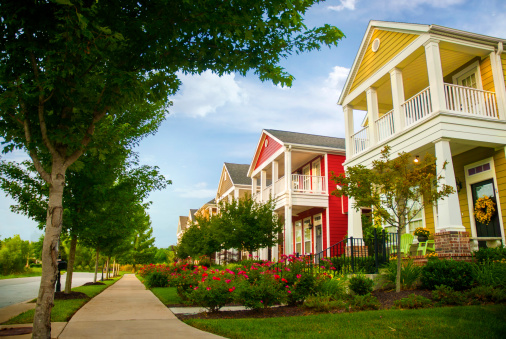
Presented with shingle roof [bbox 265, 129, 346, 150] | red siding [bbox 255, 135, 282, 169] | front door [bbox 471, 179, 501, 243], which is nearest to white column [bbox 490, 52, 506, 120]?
front door [bbox 471, 179, 501, 243]

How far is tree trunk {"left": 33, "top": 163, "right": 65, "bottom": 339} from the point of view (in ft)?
16.3

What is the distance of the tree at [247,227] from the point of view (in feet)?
61.0

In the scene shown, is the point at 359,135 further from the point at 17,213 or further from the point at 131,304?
the point at 17,213

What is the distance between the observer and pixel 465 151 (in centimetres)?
1279

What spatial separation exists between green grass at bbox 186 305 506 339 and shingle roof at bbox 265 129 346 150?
49.9ft

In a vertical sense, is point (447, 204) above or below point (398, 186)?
below

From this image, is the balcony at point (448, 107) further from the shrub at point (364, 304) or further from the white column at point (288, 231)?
the white column at point (288, 231)

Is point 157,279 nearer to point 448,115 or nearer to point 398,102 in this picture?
point 398,102

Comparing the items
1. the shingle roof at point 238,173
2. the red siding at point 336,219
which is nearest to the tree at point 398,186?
the red siding at point 336,219

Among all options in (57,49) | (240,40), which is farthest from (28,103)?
(240,40)

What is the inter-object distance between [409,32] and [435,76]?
2.36m

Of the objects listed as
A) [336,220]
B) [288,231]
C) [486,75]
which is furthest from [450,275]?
[336,220]

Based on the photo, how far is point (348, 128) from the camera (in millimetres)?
15805

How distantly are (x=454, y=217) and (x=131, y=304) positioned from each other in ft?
29.7
